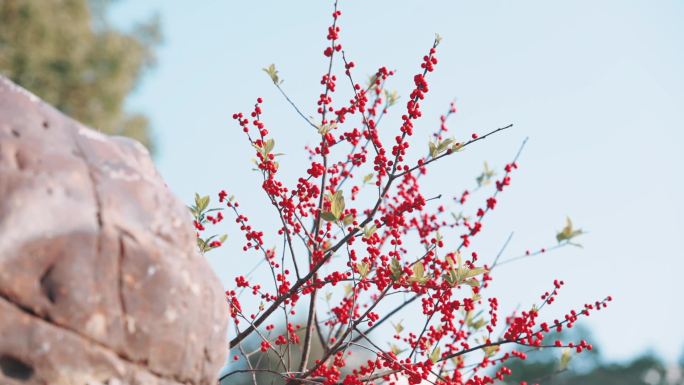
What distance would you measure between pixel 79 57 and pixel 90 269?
50.8 feet

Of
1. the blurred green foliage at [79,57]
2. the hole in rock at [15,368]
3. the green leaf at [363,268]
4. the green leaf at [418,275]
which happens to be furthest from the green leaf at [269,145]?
the blurred green foliage at [79,57]

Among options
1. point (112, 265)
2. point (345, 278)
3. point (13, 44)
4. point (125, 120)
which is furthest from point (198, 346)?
point (125, 120)

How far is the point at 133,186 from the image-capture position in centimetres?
276

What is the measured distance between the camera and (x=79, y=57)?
54.5 feet

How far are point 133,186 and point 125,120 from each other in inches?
678

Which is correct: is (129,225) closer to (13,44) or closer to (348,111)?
(348,111)

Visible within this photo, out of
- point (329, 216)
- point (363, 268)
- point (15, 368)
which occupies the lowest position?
point (15, 368)

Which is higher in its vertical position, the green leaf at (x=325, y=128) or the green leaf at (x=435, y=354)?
the green leaf at (x=325, y=128)

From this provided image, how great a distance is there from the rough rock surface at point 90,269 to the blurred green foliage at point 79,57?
1229 cm

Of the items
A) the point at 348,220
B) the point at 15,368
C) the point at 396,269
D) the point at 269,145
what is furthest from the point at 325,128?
the point at 15,368

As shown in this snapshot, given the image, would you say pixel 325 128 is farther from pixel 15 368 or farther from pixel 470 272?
pixel 15 368

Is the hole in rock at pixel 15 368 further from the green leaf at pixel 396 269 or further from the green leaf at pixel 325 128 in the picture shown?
the green leaf at pixel 325 128

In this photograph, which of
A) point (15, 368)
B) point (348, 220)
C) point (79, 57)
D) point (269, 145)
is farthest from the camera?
point (79, 57)

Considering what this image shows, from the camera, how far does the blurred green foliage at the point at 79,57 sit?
15656 mm
